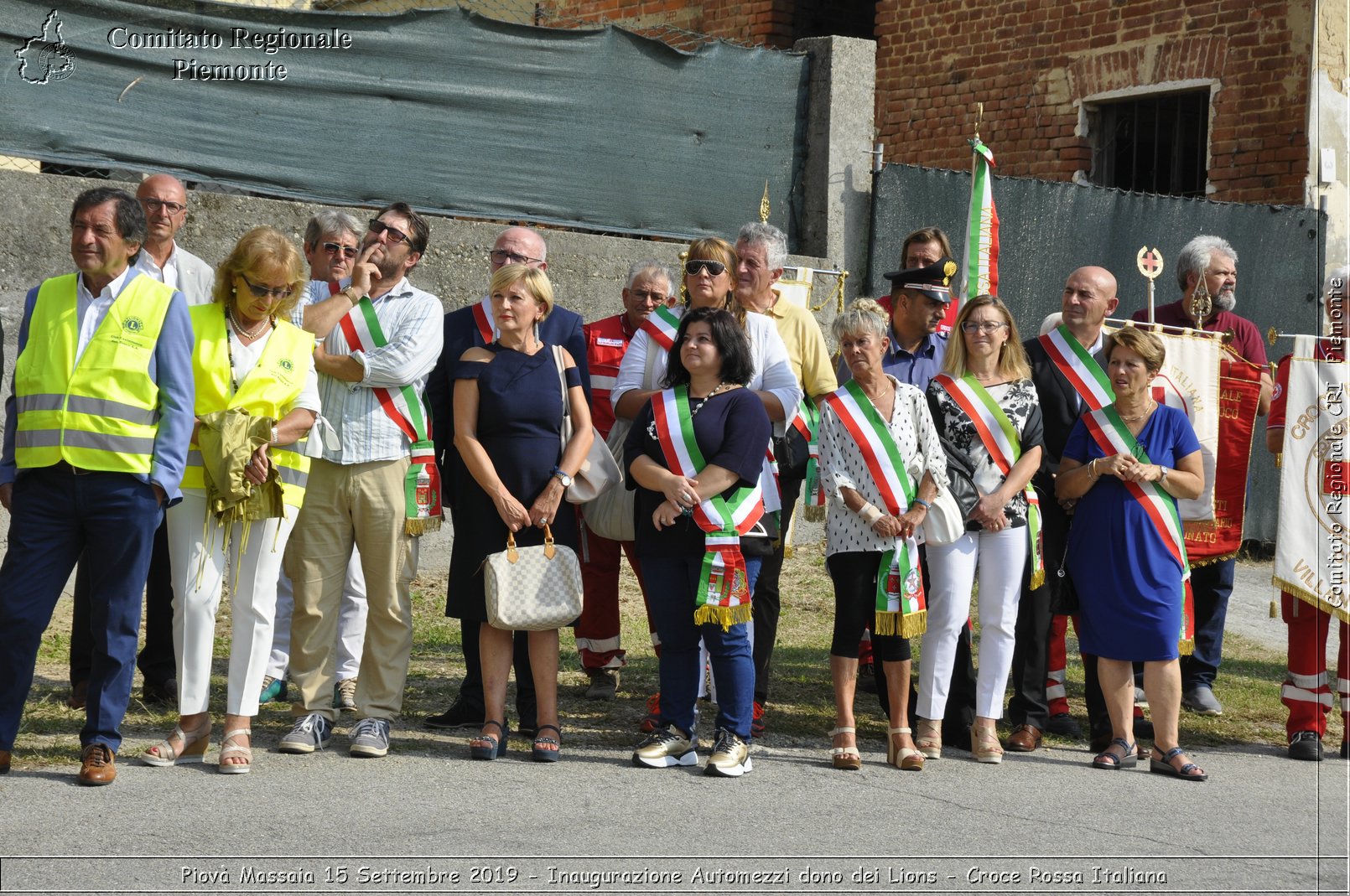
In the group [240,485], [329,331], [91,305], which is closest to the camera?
[91,305]

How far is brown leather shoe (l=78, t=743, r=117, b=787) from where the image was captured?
191 inches

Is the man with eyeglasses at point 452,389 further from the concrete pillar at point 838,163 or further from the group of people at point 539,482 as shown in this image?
the concrete pillar at point 838,163

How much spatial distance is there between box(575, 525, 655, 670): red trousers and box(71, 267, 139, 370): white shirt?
2454 mm

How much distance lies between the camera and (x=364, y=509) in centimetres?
567

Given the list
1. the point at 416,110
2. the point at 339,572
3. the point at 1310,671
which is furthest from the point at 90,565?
the point at 1310,671

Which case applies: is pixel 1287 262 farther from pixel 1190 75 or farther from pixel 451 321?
pixel 451 321

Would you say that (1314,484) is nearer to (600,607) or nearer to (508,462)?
(600,607)

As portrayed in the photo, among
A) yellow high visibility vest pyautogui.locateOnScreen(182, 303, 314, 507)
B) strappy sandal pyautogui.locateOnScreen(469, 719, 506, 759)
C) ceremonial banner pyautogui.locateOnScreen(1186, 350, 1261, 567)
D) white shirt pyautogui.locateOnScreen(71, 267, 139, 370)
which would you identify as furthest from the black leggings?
white shirt pyautogui.locateOnScreen(71, 267, 139, 370)

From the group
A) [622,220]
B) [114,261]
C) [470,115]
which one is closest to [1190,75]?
[622,220]

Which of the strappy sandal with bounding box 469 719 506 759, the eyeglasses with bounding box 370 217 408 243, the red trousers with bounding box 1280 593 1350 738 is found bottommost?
the strappy sandal with bounding box 469 719 506 759

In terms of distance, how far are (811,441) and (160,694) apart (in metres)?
2.91

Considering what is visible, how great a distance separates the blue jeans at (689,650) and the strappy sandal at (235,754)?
1.51 meters

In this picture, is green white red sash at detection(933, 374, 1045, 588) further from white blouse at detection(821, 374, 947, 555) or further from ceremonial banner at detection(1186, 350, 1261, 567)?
ceremonial banner at detection(1186, 350, 1261, 567)

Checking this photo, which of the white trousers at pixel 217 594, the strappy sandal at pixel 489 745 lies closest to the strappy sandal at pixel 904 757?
the strappy sandal at pixel 489 745
